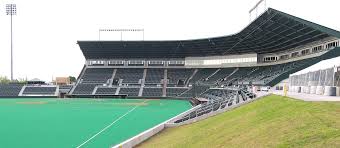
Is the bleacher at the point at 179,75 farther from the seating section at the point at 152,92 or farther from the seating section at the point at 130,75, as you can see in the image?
the seating section at the point at 130,75

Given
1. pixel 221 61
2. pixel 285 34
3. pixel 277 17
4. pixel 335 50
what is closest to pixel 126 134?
pixel 335 50

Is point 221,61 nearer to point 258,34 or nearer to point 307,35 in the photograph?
point 258,34

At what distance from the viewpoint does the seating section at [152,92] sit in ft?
322

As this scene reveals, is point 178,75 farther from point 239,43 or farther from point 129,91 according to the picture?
point 239,43

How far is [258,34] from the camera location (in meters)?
74.3

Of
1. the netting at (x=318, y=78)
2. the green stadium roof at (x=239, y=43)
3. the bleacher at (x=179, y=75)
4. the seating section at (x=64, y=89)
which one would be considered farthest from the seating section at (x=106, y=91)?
the netting at (x=318, y=78)

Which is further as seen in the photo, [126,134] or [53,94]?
[53,94]

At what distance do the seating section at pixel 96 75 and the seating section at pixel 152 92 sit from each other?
14.6 metres

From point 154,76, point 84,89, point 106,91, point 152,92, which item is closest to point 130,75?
point 154,76

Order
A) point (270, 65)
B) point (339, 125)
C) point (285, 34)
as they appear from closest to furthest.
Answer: point (339, 125) < point (285, 34) < point (270, 65)

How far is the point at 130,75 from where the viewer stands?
110m

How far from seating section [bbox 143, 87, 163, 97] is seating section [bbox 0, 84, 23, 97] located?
121 feet

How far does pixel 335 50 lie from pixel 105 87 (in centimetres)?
7071

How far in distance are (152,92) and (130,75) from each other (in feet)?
44.2
